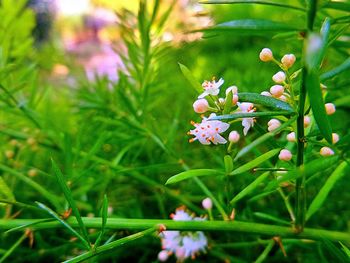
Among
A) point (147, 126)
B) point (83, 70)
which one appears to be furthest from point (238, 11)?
point (147, 126)

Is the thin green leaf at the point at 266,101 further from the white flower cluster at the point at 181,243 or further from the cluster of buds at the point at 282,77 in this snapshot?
the white flower cluster at the point at 181,243

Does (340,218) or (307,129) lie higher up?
(307,129)

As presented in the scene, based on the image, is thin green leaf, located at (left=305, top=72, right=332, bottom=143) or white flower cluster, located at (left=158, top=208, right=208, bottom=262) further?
white flower cluster, located at (left=158, top=208, right=208, bottom=262)

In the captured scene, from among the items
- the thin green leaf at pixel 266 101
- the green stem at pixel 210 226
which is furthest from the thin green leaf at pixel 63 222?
the thin green leaf at pixel 266 101

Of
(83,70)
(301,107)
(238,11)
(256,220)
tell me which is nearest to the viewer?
(301,107)

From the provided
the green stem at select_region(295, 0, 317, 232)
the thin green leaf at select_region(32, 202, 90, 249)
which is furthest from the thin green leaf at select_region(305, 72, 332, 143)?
the thin green leaf at select_region(32, 202, 90, 249)

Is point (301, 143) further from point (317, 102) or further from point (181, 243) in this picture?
point (181, 243)

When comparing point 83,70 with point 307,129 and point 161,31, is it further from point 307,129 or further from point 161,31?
point 307,129

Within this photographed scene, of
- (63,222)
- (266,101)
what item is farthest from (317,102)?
(63,222)

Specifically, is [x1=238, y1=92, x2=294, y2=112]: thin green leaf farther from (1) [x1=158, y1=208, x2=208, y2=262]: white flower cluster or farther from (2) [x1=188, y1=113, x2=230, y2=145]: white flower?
(1) [x1=158, y1=208, x2=208, y2=262]: white flower cluster

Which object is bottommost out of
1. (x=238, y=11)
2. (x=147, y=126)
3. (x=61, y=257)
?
(x=61, y=257)

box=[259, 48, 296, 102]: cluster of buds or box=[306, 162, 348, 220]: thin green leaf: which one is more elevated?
box=[259, 48, 296, 102]: cluster of buds
